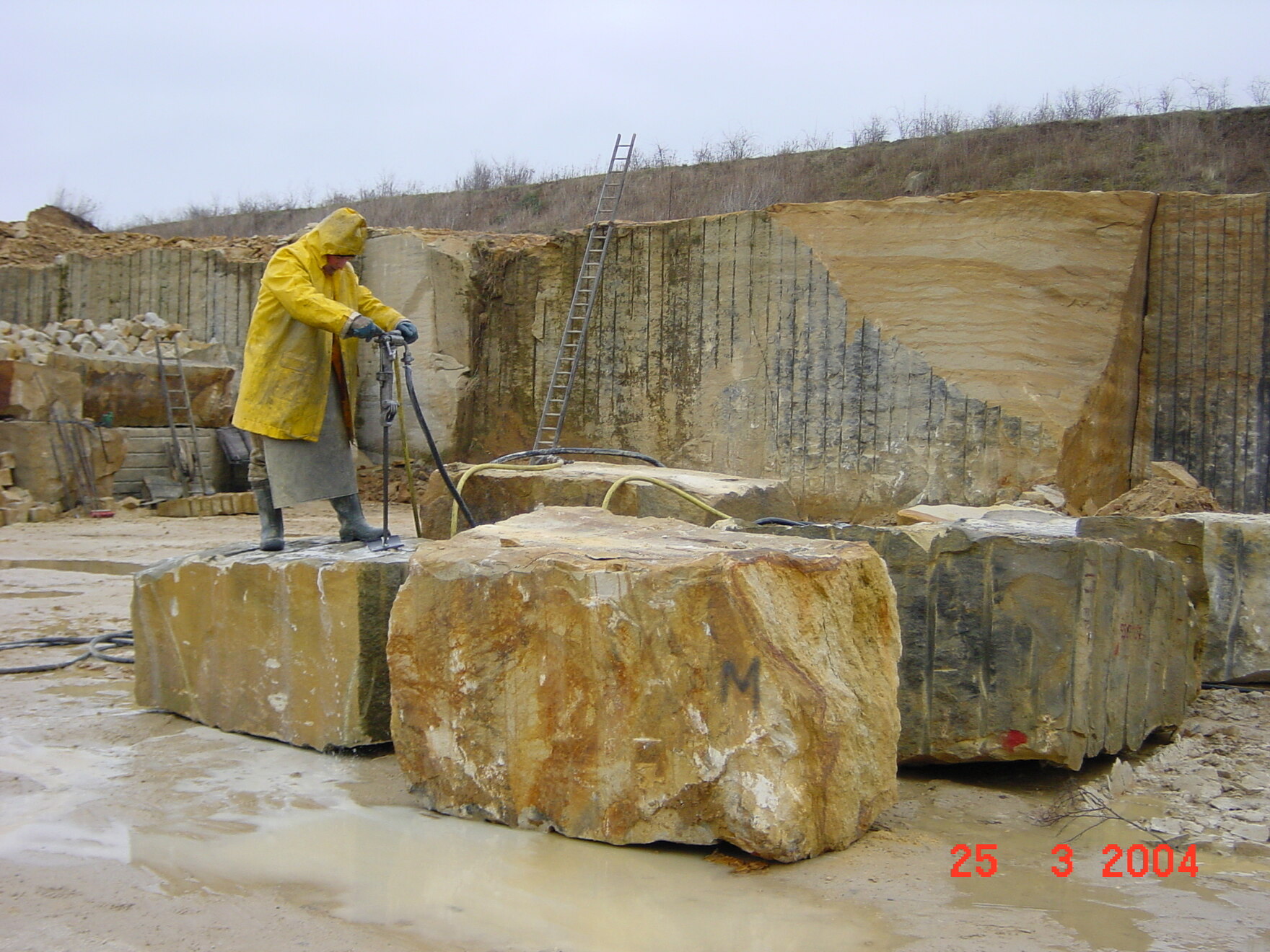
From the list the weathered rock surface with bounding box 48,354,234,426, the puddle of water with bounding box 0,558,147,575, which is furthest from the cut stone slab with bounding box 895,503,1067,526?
the weathered rock surface with bounding box 48,354,234,426

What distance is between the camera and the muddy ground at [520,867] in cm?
227

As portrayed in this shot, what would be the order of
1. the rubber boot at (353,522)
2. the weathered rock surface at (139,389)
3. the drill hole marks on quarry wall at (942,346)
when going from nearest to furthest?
1. the rubber boot at (353,522)
2. the drill hole marks on quarry wall at (942,346)
3. the weathered rock surface at (139,389)

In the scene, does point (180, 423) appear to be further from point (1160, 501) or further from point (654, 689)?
point (654, 689)

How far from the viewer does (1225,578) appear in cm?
438

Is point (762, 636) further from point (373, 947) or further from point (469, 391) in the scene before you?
point (469, 391)

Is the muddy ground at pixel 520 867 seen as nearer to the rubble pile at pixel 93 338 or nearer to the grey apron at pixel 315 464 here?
the grey apron at pixel 315 464

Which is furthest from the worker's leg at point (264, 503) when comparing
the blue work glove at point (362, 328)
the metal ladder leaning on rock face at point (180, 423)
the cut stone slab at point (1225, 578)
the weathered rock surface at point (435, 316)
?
the metal ladder leaning on rock face at point (180, 423)

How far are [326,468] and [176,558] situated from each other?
1.99 ft

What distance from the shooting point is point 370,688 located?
3459mm

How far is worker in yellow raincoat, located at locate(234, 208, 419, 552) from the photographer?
12.2 ft

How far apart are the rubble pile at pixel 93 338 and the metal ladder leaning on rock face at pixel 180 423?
1.14ft

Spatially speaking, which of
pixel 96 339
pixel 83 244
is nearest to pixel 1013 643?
pixel 96 339

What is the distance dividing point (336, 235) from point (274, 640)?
1.37 meters

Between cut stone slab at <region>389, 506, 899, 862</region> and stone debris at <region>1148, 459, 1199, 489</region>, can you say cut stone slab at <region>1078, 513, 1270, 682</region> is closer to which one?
cut stone slab at <region>389, 506, 899, 862</region>
